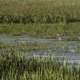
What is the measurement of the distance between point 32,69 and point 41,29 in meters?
18.4

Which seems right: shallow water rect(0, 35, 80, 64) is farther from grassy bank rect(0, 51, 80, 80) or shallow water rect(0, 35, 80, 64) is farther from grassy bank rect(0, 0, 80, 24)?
grassy bank rect(0, 0, 80, 24)

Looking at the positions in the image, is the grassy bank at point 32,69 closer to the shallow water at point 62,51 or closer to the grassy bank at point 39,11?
the shallow water at point 62,51

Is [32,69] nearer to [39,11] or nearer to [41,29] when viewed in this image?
[41,29]

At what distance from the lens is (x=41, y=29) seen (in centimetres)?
3234

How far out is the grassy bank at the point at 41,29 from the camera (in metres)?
31.1

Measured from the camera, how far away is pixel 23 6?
48469 millimetres

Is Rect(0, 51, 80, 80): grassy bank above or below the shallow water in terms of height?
above

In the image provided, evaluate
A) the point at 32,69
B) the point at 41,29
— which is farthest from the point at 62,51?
the point at 41,29

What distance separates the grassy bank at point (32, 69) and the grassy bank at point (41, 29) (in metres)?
15.5

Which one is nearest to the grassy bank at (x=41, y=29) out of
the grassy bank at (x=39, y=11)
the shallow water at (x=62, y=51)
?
the grassy bank at (x=39, y=11)

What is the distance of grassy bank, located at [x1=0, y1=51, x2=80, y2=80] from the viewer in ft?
42.7

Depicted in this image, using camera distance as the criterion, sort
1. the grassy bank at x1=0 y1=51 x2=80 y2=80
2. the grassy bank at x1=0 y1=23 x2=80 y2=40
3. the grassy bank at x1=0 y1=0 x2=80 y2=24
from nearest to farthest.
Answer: the grassy bank at x1=0 y1=51 x2=80 y2=80, the grassy bank at x1=0 y1=23 x2=80 y2=40, the grassy bank at x1=0 y1=0 x2=80 y2=24

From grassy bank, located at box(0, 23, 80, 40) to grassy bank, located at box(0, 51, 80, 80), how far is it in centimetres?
1548

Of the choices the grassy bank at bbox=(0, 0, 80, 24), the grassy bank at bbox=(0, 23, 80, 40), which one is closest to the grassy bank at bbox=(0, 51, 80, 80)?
the grassy bank at bbox=(0, 23, 80, 40)
